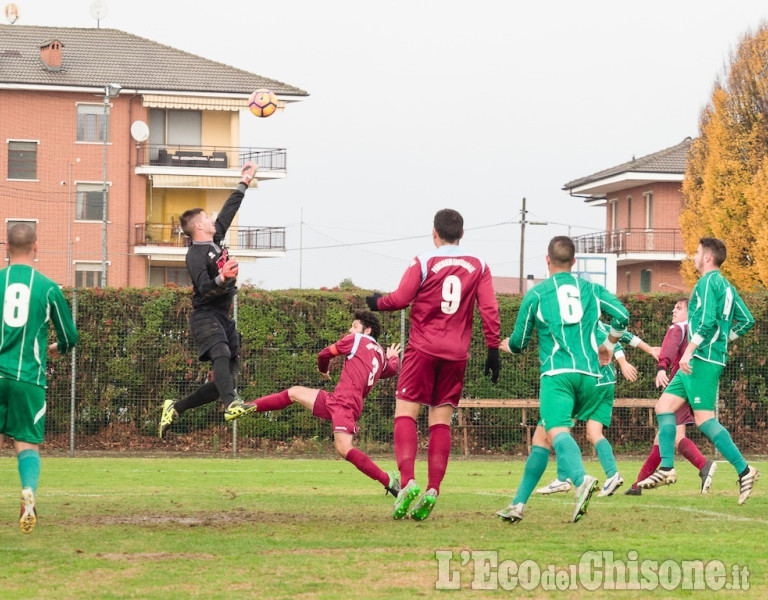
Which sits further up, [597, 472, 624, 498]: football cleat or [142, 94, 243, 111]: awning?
[142, 94, 243, 111]: awning

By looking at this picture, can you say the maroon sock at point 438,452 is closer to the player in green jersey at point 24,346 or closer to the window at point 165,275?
the player in green jersey at point 24,346

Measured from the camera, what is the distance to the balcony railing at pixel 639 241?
5806 cm

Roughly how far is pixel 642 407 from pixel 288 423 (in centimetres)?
650

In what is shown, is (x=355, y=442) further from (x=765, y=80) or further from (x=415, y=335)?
(x=765, y=80)

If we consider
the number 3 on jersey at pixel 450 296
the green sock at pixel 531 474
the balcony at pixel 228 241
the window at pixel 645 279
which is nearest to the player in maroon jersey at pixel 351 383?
the number 3 on jersey at pixel 450 296

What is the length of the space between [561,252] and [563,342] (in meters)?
0.73

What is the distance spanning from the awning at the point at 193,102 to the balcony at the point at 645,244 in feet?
58.5

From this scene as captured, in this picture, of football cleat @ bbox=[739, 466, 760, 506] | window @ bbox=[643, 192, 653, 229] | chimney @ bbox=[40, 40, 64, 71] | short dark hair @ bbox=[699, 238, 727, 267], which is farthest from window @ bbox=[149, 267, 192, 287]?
football cleat @ bbox=[739, 466, 760, 506]

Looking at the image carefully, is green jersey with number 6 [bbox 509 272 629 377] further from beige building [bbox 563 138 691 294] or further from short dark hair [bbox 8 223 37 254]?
beige building [bbox 563 138 691 294]

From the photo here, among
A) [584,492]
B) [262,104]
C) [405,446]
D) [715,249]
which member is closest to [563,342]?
[584,492]

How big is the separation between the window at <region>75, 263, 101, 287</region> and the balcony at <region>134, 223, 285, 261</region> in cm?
196

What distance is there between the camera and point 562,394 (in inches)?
363

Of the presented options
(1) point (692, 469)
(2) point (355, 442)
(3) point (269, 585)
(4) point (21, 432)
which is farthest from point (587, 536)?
(2) point (355, 442)

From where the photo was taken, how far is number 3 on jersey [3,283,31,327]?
8.77 meters
